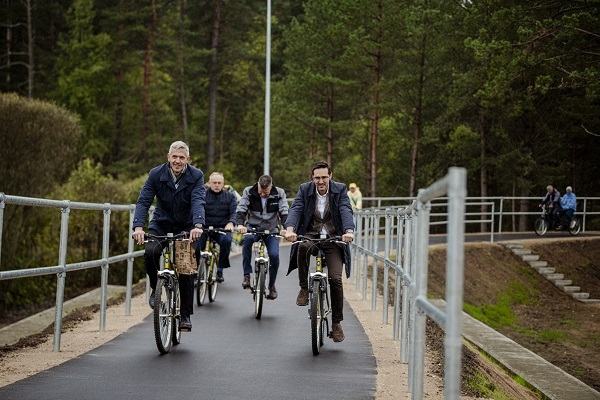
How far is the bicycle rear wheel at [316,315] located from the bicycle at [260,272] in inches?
130

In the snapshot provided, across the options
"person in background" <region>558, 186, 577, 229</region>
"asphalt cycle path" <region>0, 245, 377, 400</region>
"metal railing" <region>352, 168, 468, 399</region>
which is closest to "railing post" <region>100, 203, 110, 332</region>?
"asphalt cycle path" <region>0, 245, 377, 400</region>

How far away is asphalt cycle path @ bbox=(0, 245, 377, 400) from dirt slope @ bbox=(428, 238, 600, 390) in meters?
8.28

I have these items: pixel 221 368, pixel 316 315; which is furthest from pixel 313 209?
pixel 221 368

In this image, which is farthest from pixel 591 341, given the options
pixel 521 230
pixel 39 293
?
pixel 521 230

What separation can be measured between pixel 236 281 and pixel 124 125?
4690 centimetres

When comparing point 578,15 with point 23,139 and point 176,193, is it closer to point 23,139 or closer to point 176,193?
point 23,139

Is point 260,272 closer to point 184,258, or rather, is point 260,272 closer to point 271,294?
point 271,294

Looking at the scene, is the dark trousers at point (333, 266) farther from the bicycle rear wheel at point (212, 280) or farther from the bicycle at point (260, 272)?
the bicycle rear wheel at point (212, 280)

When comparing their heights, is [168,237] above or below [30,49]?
below

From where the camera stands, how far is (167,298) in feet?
32.7

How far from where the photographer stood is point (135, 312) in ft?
47.6

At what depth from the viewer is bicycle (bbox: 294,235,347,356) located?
10.1 metres

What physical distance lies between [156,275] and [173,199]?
30.6 inches

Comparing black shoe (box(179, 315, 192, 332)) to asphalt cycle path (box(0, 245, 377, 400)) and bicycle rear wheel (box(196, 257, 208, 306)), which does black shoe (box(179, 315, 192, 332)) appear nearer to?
asphalt cycle path (box(0, 245, 377, 400))
